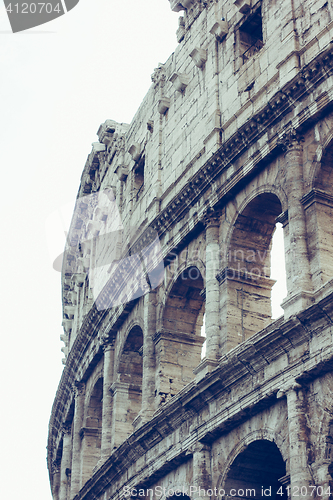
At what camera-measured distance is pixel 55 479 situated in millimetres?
31641

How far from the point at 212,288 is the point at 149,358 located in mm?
3107

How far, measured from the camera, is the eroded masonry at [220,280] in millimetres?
15656

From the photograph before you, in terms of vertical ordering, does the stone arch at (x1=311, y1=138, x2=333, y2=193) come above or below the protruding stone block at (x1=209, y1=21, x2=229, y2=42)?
below

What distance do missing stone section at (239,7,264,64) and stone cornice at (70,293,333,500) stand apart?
26.3ft

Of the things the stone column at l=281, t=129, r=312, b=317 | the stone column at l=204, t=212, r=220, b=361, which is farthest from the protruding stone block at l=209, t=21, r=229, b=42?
the stone column at l=281, t=129, r=312, b=317

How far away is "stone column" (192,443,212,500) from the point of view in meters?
17.0

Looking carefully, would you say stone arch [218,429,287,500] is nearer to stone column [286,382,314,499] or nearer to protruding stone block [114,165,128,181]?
stone column [286,382,314,499]

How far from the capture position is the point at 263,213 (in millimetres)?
19047

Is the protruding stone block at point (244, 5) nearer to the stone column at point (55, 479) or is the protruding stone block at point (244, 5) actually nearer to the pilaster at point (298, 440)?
the pilaster at point (298, 440)

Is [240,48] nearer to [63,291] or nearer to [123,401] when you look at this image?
[123,401]

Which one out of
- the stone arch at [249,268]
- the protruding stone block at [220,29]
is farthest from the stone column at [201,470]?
the protruding stone block at [220,29]

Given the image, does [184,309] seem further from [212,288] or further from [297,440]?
[297,440]

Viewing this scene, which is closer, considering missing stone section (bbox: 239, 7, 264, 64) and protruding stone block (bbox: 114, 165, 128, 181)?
missing stone section (bbox: 239, 7, 264, 64)

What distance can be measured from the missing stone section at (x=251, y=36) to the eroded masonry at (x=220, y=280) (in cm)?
4
